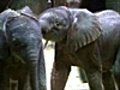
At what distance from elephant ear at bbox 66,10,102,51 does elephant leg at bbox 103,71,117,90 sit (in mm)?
475

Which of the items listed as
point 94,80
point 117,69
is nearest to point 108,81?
point 117,69

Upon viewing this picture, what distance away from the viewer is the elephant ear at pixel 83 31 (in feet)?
11.4

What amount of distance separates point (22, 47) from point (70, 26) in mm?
614

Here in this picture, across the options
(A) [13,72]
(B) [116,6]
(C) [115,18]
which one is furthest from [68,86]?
(A) [13,72]

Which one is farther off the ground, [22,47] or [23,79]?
[22,47]

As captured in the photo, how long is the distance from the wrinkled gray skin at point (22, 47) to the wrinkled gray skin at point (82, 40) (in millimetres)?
334

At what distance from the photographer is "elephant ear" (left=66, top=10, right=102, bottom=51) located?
3480mm

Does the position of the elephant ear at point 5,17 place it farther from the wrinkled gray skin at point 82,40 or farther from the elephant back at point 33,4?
the elephant back at point 33,4

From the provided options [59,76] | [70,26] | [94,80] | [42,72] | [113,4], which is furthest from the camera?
[113,4]

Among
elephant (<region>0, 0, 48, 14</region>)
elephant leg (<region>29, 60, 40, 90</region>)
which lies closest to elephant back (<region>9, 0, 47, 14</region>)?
elephant (<region>0, 0, 48, 14</region>)

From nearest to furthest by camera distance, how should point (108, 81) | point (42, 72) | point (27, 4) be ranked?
1. point (42, 72)
2. point (108, 81)
3. point (27, 4)

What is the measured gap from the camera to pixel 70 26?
3.46m

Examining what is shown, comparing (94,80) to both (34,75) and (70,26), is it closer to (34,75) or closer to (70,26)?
(70,26)

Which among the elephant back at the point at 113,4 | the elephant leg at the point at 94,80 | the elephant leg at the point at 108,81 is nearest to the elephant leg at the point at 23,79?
the elephant leg at the point at 94,80
